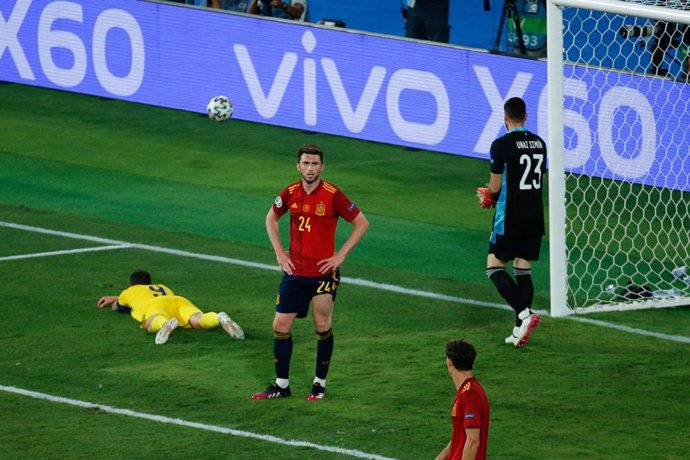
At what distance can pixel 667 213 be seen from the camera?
1798 centimetres

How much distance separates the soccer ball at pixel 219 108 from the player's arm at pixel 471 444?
1352 centimetres

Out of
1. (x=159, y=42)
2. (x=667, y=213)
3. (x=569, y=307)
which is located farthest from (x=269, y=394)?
(x=159, y=42)

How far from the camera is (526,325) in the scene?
1296 centimetres

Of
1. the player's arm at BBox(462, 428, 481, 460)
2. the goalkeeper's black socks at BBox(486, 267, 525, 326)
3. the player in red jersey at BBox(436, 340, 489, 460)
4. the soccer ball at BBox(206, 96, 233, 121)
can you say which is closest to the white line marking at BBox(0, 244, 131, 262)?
the goalkeeper's black socks at BBox(486, 267, 525, 326)

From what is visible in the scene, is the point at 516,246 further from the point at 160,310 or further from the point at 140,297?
the point at 140,297

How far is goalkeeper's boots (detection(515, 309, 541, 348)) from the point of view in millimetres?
12953

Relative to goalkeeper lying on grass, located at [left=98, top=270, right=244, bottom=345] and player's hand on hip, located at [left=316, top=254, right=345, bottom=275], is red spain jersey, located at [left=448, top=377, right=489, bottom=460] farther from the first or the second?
goalkeeper lying on grass, located at [left=98, top=270, right=244, bottom=345]

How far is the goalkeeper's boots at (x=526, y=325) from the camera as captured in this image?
1295 cm

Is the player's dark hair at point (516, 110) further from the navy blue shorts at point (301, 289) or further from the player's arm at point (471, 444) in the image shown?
the player's arm at point (471, 444)

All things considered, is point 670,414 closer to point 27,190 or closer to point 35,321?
point 35,321

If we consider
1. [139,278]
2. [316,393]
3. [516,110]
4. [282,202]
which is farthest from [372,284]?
[282,202]

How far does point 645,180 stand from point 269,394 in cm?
810

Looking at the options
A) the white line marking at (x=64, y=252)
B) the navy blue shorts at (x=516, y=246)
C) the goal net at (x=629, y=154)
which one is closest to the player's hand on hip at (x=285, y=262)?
the navy blue shorts at (x=516, y=246)

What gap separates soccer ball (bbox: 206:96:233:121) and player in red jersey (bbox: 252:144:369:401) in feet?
32.9
